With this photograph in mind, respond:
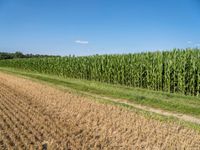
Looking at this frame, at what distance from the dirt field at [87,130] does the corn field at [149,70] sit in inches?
356

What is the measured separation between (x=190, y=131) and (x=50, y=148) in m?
4.05

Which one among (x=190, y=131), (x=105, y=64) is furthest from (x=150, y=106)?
(x=105, y=64)

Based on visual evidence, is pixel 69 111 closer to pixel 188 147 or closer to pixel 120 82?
pixel 188 147

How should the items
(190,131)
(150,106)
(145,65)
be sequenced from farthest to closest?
(145,65), (150,106), (190,131)

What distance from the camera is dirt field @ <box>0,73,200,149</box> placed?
7363 mm

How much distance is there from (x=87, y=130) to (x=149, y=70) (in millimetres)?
14804

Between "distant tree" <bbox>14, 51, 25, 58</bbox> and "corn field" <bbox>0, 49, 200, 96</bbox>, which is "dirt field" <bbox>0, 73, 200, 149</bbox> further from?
"distant tree" <bbox>14, 51, 25, 58</bbox>

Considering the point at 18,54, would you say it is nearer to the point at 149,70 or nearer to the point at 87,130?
the point at 149,70

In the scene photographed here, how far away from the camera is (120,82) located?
26609 millimetres

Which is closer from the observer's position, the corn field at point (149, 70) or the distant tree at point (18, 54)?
the corn field at point (149, 70)

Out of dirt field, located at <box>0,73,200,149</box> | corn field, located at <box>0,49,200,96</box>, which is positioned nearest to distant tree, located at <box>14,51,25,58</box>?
corn field, located at <box>0,49,200,96</box>

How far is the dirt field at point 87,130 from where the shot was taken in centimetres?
736

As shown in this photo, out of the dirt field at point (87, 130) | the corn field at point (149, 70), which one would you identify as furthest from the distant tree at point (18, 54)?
the dirt field at point (87, 130)

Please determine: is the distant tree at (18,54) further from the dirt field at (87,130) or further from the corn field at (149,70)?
the dirt field at (87,130)
